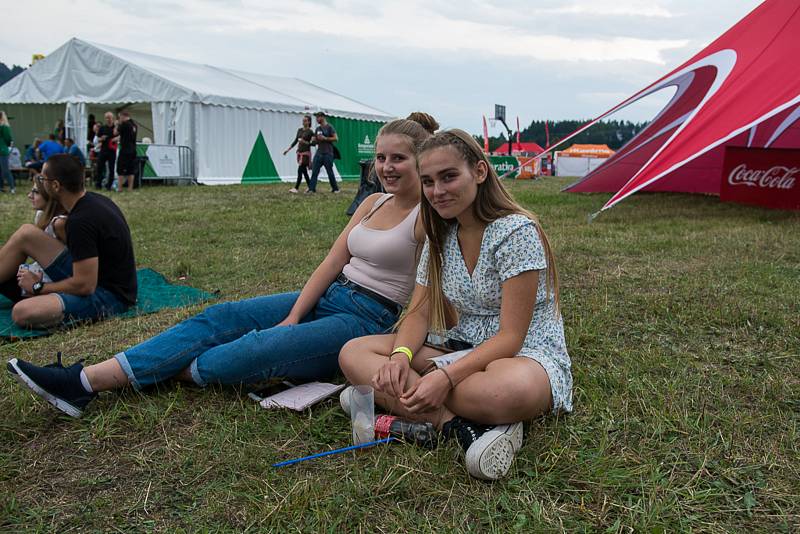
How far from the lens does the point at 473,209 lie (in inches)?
90.9

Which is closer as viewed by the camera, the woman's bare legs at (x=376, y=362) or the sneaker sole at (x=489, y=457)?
the sneaker sole at (x=489, y=457)

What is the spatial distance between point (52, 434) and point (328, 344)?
1.02 metres

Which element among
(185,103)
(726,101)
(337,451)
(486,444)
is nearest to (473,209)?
(486,444)

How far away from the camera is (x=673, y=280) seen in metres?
4.36

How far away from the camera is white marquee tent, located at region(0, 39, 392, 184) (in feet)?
50.2

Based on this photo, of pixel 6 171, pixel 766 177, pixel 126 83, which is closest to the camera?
pixel 766 177

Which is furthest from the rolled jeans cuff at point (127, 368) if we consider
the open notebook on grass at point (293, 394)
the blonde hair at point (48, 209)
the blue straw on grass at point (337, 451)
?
the blonde hair at point (48, 209)

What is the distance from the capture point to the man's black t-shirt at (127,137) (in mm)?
12602

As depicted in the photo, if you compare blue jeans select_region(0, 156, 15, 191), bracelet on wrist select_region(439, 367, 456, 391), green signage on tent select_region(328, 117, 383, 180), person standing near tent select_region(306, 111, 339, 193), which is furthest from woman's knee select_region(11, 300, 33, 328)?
green signage on tent select_region(328, 117, 383, 180)

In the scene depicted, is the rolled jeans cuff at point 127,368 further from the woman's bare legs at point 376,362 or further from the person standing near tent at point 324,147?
the person standing near tent at point 324,147

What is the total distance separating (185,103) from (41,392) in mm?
13864

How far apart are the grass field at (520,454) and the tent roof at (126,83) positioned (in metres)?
12.8

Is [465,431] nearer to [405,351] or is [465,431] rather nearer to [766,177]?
[405,351]

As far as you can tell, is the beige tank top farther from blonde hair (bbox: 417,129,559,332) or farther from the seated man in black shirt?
the seated man in black shirt
